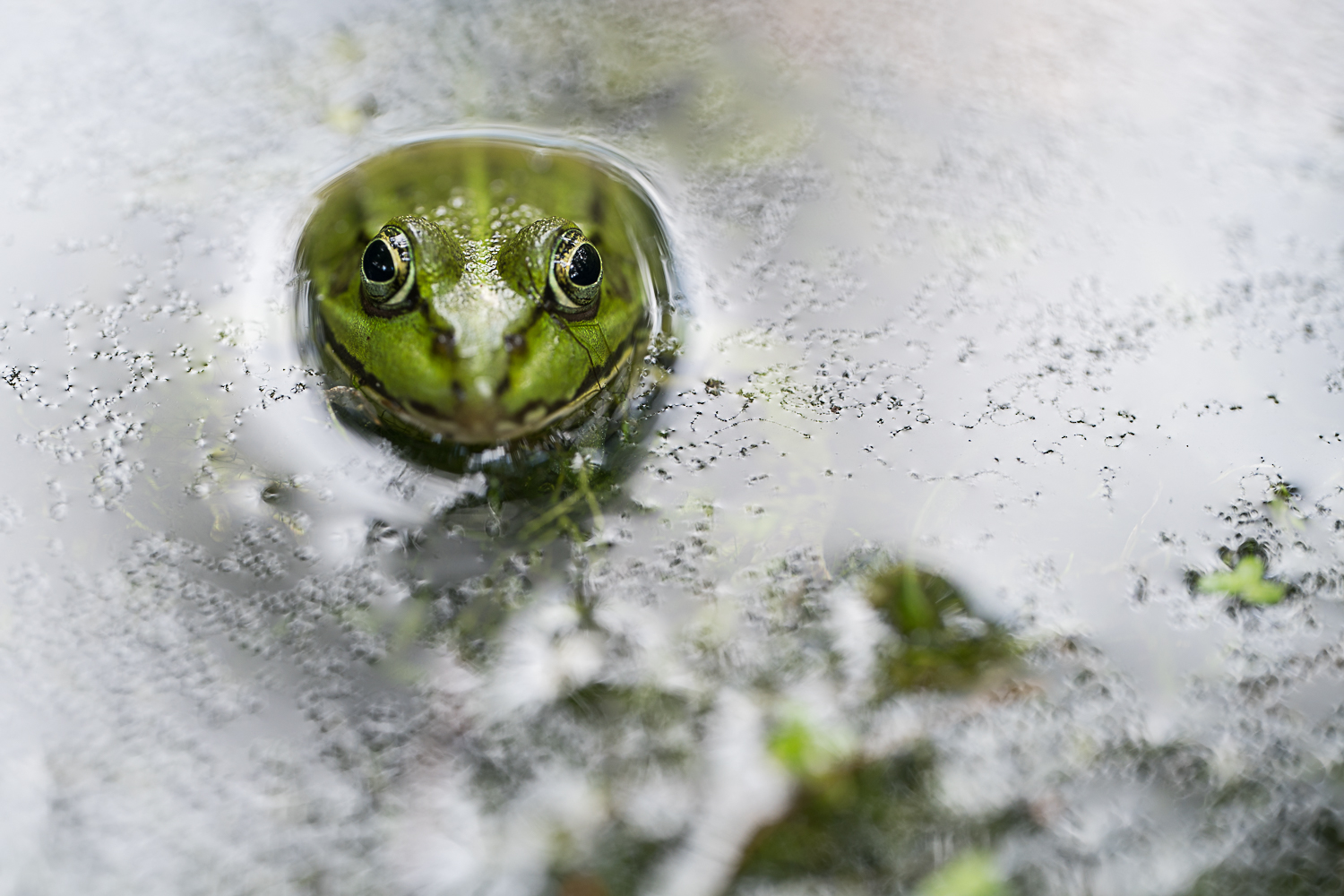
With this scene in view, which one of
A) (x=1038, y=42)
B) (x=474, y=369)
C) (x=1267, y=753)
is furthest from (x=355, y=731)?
(x=1038, y=42)

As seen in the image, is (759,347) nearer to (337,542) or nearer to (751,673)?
(751,673)

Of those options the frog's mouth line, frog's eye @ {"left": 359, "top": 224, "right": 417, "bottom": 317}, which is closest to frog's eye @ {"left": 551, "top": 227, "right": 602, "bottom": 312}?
the frog's mouth line

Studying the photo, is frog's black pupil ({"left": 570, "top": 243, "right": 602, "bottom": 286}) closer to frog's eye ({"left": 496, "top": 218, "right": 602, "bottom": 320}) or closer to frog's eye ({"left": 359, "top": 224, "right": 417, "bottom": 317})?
frog's eye ({"left": 496, "top": 218, "right": 602, "bottom": 320})

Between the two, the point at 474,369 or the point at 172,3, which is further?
the point at 172,3

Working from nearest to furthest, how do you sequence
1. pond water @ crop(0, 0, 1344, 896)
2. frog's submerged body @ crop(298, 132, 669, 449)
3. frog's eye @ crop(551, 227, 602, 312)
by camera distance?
pond water @ crop(0, 0, 1344, 896) → frog's submerged body @ crop(298, 132, 669, 449) → frog's eye @ crop(551, 227, 602, 312)

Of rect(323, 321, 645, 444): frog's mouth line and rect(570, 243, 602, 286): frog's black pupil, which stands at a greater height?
rect(570, 243, 602, 286): frog's black pupil

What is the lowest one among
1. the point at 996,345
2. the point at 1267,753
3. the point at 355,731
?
the point at 1267,753
